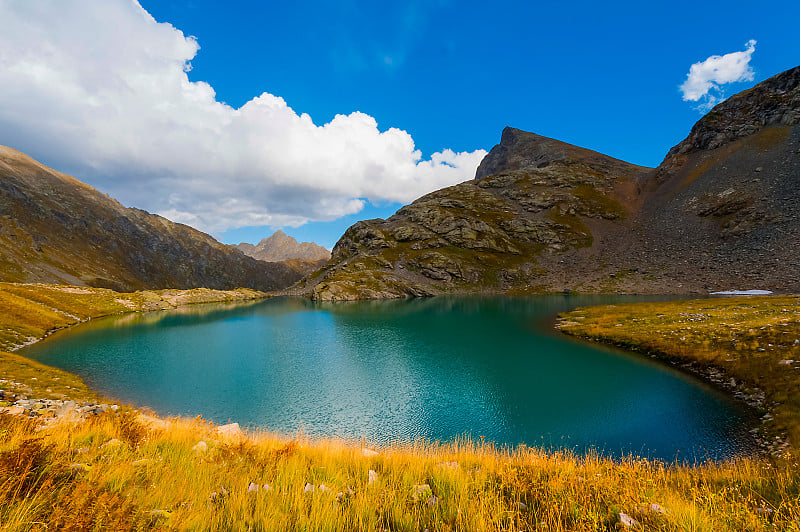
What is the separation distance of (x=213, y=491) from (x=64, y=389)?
99.7ft

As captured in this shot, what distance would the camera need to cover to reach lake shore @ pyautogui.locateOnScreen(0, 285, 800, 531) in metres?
5.33

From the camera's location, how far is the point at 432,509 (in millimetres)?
6758

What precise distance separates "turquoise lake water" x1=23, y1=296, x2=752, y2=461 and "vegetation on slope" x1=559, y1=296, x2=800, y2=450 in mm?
1971

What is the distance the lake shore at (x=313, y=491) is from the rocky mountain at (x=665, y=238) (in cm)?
13456

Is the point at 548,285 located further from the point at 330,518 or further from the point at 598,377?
the point at 330,518

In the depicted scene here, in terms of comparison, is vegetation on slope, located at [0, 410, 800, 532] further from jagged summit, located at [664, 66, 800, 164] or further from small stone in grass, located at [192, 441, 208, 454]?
jagged summit, located at [664, 66, 800, 164]

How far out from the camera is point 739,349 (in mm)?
29297

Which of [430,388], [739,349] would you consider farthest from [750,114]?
[430,388]

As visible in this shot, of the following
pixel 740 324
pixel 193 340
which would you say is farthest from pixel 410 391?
pixel 193 340

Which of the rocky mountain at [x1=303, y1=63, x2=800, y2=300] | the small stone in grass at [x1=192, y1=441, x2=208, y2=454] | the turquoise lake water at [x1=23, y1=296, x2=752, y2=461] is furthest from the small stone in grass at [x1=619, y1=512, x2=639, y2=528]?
the rocky mountain at [x1=303, y1=63, x2=800, y2=300]

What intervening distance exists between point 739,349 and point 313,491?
4051 cm

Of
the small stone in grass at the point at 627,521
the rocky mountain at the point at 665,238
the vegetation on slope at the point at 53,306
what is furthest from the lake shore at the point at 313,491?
the rocky mountain at the point at 665,238

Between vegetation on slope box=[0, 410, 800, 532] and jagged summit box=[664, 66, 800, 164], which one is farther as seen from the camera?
jagged summit box=[664, 66, 800, 164]

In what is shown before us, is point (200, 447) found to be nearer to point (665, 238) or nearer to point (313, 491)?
point (313, 491)
